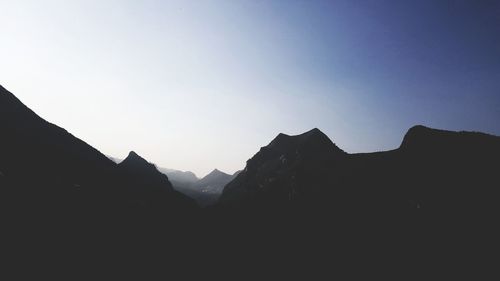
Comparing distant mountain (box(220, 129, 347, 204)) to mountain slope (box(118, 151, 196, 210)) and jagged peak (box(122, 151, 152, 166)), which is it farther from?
jagged peak (box(122, 151, 152, 166))

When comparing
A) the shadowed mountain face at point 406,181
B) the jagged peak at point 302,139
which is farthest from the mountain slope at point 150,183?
the jagged peak at point 302,139

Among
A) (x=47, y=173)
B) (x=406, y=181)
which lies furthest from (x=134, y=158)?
(x=406, y=181)

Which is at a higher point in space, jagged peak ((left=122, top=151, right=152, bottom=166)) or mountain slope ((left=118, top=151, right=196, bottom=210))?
jagged peak ((left=122, top=151, right=152, bottom=166))

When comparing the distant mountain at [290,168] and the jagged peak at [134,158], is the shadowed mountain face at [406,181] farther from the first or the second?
the jagged peak at [134,158]

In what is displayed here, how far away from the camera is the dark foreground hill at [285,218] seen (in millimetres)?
17344

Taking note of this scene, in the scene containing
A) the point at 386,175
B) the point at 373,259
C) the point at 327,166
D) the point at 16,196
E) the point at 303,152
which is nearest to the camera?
the point at 16,196

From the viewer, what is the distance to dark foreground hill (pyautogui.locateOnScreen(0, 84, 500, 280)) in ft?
56.9

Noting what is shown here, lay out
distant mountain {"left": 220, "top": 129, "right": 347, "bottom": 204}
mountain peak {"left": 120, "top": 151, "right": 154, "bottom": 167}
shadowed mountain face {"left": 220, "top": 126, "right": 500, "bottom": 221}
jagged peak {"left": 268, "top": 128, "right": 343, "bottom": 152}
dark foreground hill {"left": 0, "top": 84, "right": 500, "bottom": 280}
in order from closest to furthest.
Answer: dark foreground hill {"left": 0, "top": 84, "right": 500, "bottom": 280} < shadowed mountain face {"left": 220, "top": 126, "right": 500, "bottom": 221} < distant mountain {"left": 220, "top": 129, "right": 347, "bottom": 204} < jagged peak {"left": 268, "top": 128, "right": 343, "bottom": 152} < mountain peak {"left": 120, "top": 151, "right": 154, "bottom": 167}

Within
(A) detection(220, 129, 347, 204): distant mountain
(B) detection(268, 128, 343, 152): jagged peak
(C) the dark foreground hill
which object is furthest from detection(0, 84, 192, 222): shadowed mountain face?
(B) detection(268, 128, 343, 152): jagged peak

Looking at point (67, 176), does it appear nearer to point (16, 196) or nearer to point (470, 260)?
point (16, 196)

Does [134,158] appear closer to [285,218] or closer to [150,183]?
[150,183]

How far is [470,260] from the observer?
18.5 m

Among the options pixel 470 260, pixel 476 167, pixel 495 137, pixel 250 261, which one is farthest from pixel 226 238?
pixel 495 137

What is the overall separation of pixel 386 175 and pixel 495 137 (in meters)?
10.9
